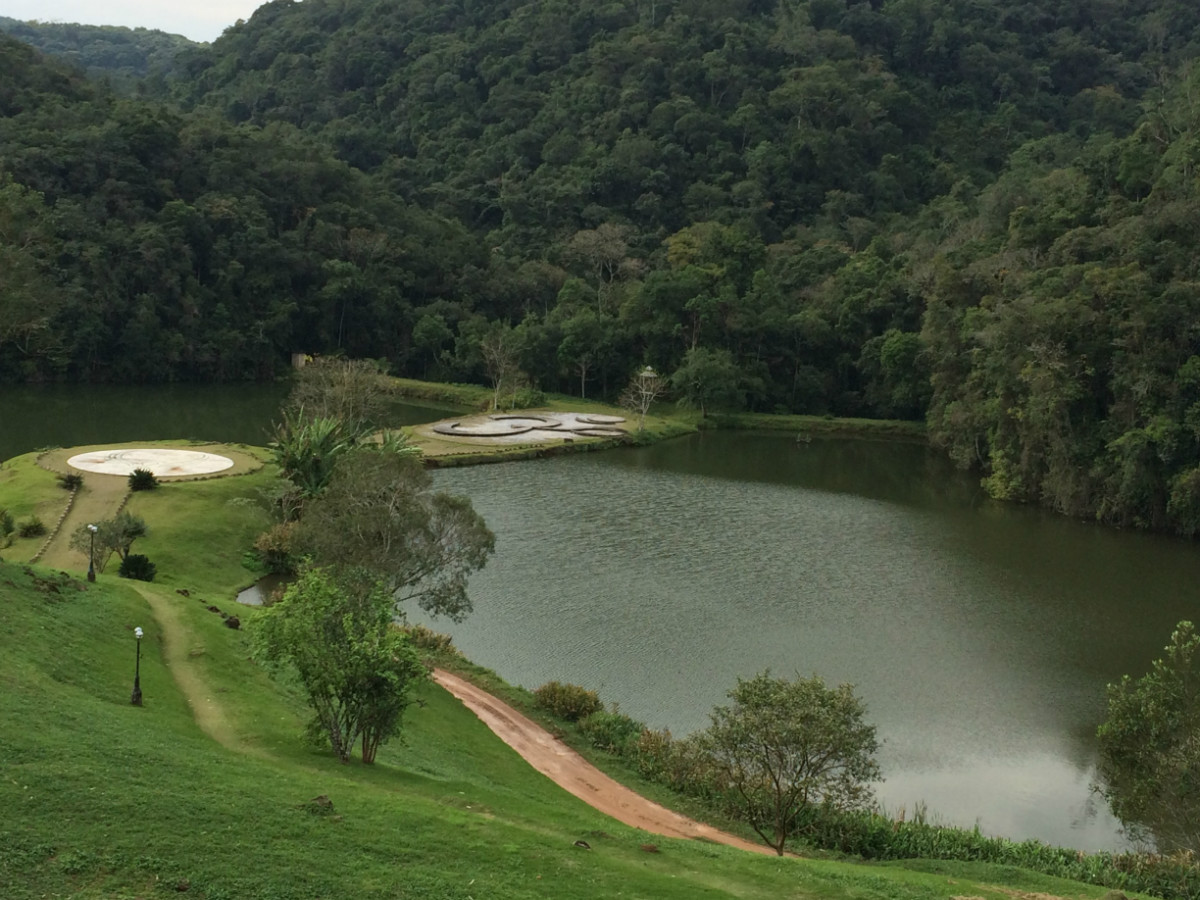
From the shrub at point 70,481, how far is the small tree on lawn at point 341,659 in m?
26.4

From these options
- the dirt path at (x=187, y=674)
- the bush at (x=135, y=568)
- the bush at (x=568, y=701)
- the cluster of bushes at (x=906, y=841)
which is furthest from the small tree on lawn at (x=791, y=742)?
the bush at (x=135, y=568)

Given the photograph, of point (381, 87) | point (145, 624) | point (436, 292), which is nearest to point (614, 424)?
point (436, 292)

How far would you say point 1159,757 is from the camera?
18484mm

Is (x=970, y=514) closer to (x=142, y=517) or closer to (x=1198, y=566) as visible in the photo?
(x=1198, y=566)

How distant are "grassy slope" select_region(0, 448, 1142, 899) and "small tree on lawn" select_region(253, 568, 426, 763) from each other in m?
0.76

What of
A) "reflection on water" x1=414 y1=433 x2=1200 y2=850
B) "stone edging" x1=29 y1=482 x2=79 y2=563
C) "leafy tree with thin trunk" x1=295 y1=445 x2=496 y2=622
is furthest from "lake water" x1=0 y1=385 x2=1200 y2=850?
"stone edging" x1=29 y1=482 x2=79 y2=563

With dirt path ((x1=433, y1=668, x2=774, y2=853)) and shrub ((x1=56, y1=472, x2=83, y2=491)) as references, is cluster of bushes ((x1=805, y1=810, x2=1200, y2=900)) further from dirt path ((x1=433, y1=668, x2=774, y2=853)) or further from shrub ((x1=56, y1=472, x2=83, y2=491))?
shrub ((x1=56, y1=472, x2=83, y2=491))

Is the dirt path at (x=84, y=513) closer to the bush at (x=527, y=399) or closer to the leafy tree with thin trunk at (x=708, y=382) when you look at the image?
the bush at (x=527, y=399)

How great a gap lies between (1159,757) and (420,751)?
12.7 metres

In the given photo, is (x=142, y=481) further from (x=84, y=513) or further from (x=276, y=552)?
(x=276, y=552)

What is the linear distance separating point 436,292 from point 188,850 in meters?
86.8

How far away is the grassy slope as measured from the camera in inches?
515

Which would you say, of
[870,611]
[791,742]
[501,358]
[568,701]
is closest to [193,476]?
[568,701]

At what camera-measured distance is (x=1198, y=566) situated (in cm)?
4403
